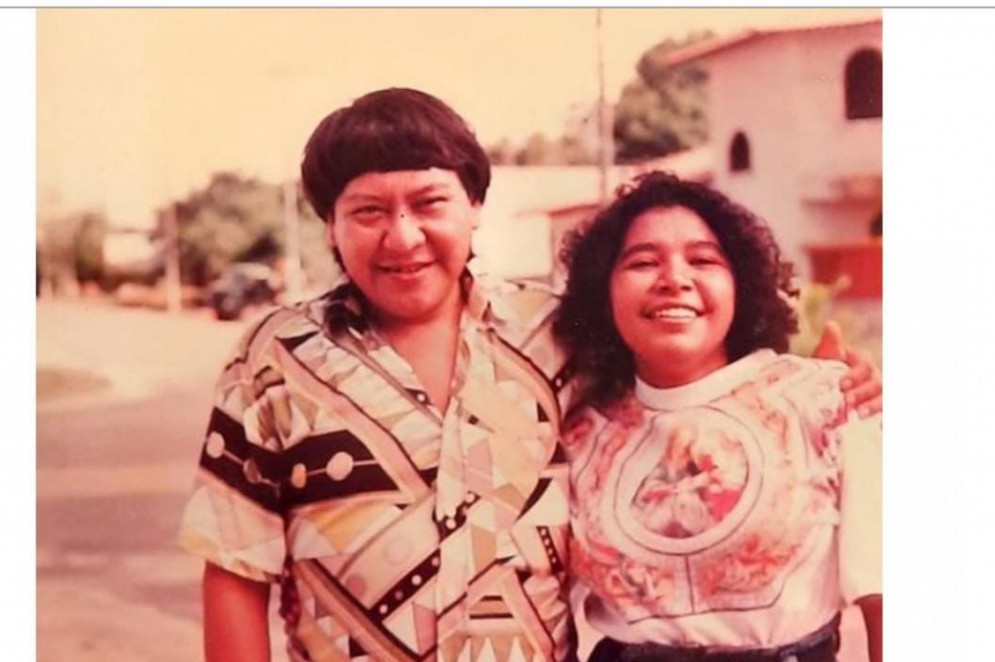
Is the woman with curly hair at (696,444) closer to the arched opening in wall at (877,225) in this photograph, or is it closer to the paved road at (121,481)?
the arched opening in wall at (877,225)

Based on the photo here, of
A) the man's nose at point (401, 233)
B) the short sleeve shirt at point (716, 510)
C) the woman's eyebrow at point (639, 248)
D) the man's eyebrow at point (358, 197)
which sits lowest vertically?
the short sleeve shirt at point (716, 510)

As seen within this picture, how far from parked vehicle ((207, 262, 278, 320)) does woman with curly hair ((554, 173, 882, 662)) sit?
1.00 ft

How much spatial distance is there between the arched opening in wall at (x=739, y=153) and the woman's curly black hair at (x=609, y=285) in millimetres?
44

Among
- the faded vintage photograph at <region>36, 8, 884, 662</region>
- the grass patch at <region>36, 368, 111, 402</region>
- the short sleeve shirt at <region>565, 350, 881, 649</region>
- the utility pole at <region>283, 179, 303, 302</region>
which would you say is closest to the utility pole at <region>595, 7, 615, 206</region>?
the faded vintage photograph at <region>36, 8, 884, 662</region>

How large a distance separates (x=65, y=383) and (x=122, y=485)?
124 millimetres

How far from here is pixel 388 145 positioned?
1218 millimetres

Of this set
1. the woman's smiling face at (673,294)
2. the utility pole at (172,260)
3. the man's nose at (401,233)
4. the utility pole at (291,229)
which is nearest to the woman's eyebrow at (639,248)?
the woman's smiling face at (673,294)

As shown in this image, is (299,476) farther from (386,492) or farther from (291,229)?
(291,229)

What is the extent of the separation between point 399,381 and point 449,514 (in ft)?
0.47

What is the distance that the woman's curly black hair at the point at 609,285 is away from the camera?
1.24 m

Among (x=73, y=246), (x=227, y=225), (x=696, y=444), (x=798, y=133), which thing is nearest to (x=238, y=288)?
(x=227, y=225)

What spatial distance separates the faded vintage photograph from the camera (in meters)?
1.22

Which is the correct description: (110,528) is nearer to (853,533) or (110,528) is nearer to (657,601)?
(657,601)
